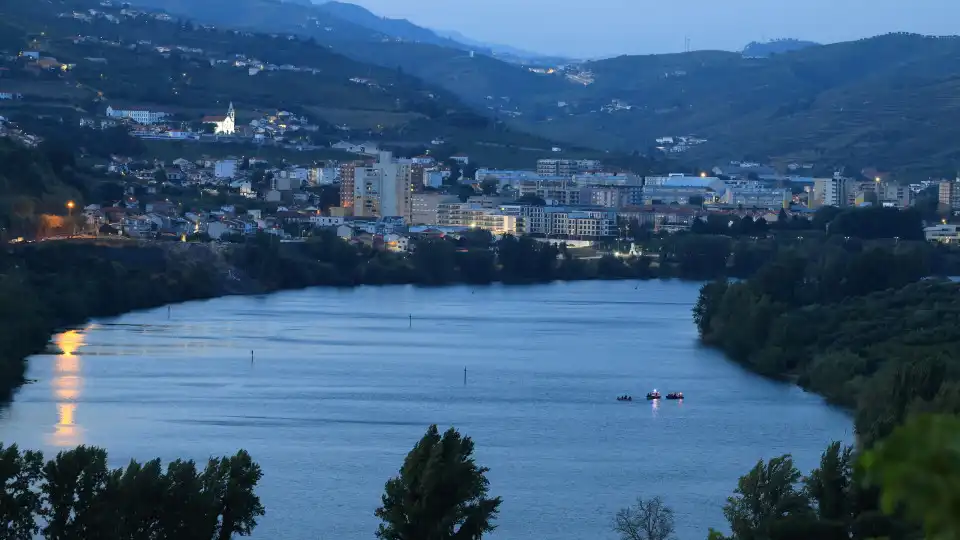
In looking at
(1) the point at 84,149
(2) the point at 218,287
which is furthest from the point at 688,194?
(2) the point at 218,287

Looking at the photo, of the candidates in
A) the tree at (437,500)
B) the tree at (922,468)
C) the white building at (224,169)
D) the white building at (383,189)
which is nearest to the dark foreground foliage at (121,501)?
the tree at (437,500)

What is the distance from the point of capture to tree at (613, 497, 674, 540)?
5895 mm

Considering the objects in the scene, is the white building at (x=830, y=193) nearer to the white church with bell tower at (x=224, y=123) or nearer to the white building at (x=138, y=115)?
the white church with bell tower at (x=224, y=123)

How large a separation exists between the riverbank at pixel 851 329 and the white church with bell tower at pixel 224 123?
19955mm

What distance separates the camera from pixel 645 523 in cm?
596

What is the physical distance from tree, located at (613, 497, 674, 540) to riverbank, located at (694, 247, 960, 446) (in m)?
1.32

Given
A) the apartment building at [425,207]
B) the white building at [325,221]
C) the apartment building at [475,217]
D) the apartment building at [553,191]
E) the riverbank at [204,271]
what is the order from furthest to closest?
the apartment building at [553,191] → the apartment building at [425,207] → the apartment building at [475,217] → the white building at [325,221] → the riverbank at [204,271]

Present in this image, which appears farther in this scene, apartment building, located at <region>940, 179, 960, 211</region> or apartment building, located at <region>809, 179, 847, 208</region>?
apartment building, located at <region>809, 179, 847, 208</region>

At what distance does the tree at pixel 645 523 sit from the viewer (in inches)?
232

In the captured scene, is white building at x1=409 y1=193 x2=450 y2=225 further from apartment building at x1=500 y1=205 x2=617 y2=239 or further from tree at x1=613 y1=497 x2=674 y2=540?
tree at x1=613 y1=497 x2=674 y2=540

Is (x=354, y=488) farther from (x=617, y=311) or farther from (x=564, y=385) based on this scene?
(x=617, y=311)

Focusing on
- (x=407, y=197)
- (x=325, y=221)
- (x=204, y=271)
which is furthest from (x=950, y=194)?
(x=204, y=271)

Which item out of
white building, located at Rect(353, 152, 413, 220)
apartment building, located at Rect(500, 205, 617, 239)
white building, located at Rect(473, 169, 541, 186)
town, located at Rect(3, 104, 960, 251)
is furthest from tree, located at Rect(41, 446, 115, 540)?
white building, located at Rect(473, 169, 541, 186)

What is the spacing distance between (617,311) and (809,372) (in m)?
6.68
